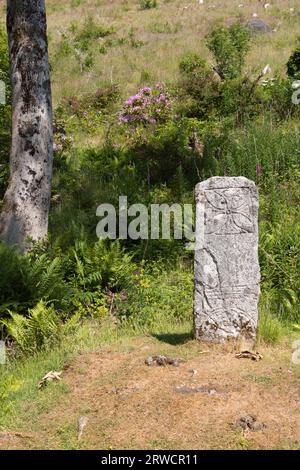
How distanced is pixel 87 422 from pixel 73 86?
14.1 metres

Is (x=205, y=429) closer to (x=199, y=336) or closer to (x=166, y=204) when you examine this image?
(x=199, y=336)

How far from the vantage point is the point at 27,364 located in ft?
19.3

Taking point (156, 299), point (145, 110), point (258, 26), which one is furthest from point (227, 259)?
point (258, 26)

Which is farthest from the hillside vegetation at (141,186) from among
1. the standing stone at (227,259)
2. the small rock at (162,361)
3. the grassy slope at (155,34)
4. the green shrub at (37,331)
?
the small rock at (162,361)

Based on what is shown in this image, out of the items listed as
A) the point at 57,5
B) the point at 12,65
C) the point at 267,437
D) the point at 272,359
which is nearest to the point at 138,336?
the point at 272,359

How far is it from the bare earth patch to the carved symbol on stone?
118cm

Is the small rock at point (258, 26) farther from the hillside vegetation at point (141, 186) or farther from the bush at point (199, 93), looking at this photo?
the bush at point (199, 93)

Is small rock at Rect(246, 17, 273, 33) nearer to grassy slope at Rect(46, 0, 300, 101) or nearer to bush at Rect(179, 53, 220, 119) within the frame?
grassy slope at Rect(46, 0, 300, 101)

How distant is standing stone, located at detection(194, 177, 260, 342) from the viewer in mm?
5605

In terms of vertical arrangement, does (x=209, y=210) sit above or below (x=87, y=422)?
above

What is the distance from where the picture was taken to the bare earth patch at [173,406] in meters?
4.11

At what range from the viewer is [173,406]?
14.6 feet

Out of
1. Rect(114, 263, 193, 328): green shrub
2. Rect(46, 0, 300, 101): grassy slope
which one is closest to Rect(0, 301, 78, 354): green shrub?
Rect(114, 263, 193, 328): green shrub

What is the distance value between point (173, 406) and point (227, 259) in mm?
1691
